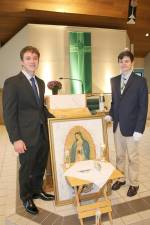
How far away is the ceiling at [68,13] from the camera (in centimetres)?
683

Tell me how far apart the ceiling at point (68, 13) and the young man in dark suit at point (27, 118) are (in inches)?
187

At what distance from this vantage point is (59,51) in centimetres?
774

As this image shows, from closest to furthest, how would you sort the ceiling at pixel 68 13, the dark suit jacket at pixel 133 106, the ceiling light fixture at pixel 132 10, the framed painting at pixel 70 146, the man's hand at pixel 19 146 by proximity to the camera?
the man's hand at pixel 19 146, the framed painting at pixel 70 146, the dark suit jacket at pixel 133 106, the ceiling at pixel 68 13, the ceiling light fixture at pixel 132 10

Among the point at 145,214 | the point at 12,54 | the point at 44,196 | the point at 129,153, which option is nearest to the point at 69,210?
the point at 44,196

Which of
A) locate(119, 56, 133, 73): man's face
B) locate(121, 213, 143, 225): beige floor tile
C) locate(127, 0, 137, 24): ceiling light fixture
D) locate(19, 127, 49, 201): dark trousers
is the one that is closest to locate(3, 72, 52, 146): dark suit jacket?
locate(19, 127, 49, 201): dark trousers

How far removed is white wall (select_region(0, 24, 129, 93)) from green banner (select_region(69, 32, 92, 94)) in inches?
5.7

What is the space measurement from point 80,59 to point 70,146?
5.42 metres

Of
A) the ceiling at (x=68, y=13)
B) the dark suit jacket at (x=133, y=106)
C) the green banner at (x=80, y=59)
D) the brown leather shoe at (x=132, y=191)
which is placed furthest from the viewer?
the green banner at (x=80, y=59)

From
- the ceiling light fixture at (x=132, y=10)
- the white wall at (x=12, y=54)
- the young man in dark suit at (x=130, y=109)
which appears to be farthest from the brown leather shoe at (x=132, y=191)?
the white wall at (x=12, y=54)

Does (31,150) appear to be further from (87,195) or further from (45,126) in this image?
(87,195)

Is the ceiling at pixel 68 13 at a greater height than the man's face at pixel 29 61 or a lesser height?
greater

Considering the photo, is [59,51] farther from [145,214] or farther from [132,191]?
[145,214]

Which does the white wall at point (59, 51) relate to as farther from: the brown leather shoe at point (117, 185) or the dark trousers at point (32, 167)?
the dark trousers at point (32, 167)

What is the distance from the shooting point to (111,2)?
7.45m
